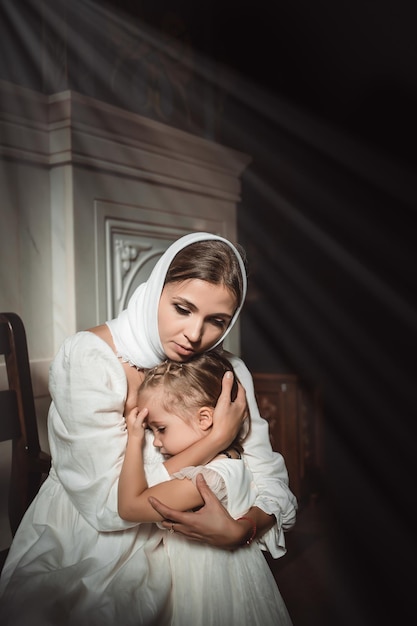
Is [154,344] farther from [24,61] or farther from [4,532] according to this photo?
[24,61]

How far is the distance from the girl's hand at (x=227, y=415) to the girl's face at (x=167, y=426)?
0.04 metres

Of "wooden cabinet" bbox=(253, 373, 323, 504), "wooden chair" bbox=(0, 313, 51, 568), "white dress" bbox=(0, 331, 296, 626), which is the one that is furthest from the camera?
"wooden cabinet" bbox=(253, 373, 323, 504)

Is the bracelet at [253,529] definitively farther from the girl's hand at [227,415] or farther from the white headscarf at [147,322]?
the white headscarf at [147,322]

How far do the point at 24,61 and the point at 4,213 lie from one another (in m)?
0.40

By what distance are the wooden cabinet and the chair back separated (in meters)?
1.20

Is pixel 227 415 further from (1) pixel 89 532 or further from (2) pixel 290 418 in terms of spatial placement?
(2) pixel 290 418

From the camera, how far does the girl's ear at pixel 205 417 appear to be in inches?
38.9

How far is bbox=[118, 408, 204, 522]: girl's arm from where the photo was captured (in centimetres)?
90

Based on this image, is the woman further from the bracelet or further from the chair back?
the chair back

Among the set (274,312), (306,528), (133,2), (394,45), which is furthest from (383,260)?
(133,2)

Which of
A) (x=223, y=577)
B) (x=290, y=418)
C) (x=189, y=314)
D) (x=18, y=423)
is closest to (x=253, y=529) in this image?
(x=223, y=577)

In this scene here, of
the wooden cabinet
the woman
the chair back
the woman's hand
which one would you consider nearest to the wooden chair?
the chair back

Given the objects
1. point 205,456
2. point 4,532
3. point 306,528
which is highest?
point 205,456

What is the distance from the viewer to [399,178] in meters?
2.44
